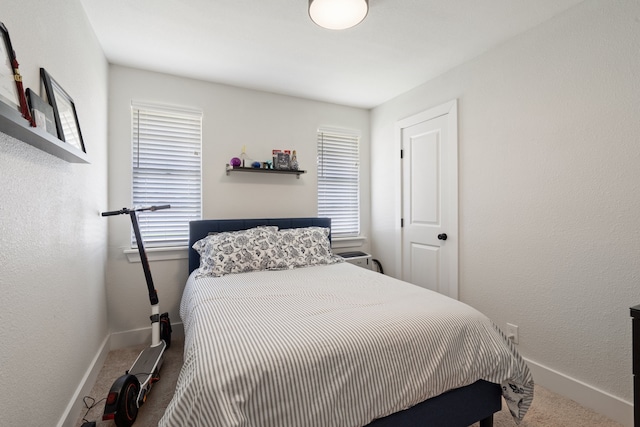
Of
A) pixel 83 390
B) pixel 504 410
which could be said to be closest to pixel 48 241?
pixel 83 390

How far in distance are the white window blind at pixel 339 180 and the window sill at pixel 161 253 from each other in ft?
5.26

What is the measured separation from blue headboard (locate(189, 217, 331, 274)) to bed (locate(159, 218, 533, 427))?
94 centimetres

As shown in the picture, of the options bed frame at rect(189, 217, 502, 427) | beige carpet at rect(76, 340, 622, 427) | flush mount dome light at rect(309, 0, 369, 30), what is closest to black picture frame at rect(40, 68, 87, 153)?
flush mount dome light at rect(309, 0, 369, 30)

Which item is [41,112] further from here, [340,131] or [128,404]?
[340,131]

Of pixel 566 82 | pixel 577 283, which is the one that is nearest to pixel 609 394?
pixel 577 283

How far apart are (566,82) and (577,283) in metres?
1.36

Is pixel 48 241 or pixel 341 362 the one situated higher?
pixel 48 241

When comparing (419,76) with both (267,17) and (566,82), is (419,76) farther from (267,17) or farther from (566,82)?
(267,17)

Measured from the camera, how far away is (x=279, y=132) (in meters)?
3.36

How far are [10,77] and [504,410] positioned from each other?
9.90ft

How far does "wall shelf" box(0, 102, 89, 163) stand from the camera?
35.6 inches

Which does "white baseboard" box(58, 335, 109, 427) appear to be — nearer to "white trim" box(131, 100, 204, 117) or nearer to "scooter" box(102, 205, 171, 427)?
"scooter" box(102, 205, 171, 427)

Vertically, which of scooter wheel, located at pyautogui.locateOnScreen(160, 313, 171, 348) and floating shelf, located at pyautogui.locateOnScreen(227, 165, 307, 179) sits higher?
floating shelf, located at pyautogui.locateOnScreen(227, 165, 307, 179)

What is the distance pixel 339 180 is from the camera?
3779mm
